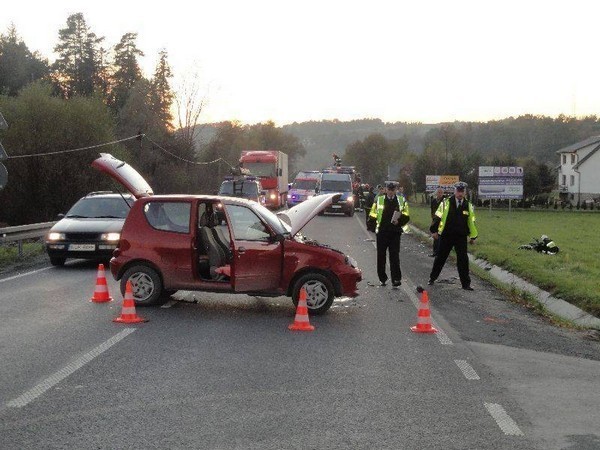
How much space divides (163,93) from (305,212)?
8379cm

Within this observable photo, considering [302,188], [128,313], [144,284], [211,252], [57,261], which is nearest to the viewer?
[128,313]

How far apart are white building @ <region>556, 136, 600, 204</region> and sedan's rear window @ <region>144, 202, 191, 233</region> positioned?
288ft

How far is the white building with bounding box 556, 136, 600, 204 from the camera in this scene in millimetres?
97713

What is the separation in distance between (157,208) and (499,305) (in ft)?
18.6

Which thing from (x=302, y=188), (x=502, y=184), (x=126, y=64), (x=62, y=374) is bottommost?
(x=62, y=374)

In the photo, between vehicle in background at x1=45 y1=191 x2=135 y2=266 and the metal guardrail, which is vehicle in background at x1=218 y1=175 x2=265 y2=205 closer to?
the metal guardrail

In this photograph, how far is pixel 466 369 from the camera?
8203mm

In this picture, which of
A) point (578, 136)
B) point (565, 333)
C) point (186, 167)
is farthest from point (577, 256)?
point (578, 136)

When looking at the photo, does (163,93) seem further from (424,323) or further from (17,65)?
(424,323)

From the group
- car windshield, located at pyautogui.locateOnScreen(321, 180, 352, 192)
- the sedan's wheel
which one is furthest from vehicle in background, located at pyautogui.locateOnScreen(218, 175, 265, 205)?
the sedan's wheel

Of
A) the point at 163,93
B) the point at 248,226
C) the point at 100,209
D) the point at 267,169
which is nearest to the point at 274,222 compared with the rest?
the point at 248,226

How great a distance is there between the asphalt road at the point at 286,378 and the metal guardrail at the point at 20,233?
20.8ft

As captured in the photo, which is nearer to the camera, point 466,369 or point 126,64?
point 466,369

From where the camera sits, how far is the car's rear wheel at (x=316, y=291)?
11.5 meters
